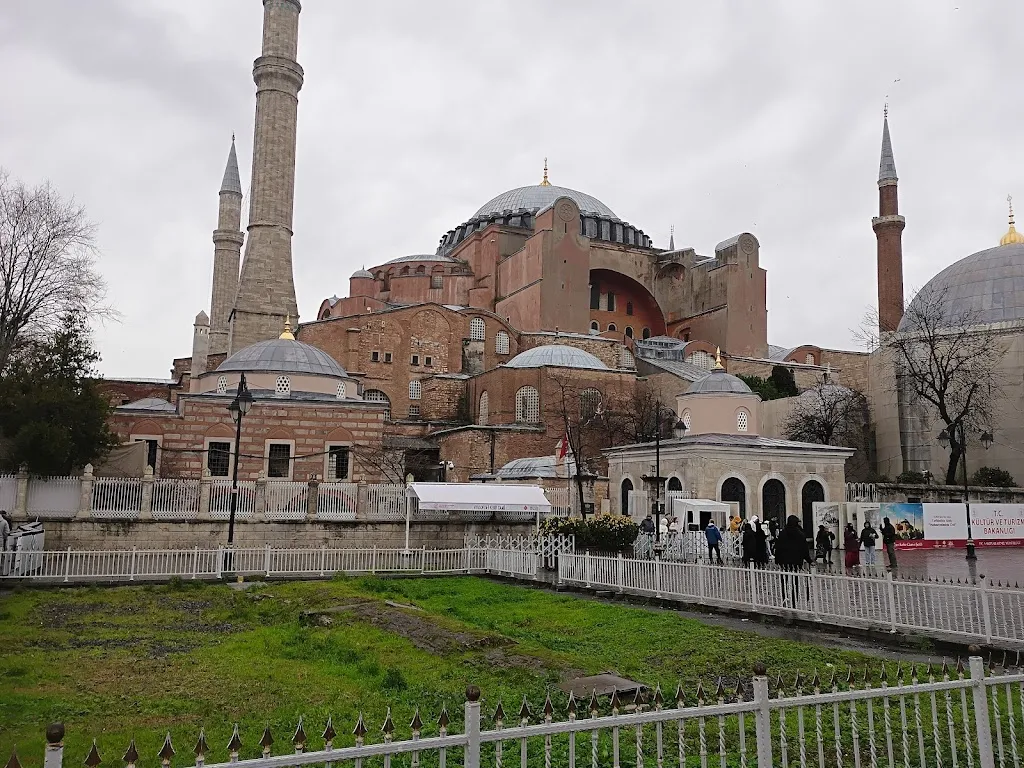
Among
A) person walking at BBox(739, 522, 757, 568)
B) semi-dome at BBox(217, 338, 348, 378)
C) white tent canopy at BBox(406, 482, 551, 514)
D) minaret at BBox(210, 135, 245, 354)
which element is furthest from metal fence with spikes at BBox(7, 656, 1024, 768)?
minaret at BBox(210, 135, 245, 354)

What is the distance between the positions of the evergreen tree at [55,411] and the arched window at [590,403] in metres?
15.9

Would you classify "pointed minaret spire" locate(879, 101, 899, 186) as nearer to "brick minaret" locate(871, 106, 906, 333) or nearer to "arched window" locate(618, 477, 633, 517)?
"brick minaret" locate(871, 106, 906, 333)

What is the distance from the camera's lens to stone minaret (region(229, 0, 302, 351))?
32.4 meters

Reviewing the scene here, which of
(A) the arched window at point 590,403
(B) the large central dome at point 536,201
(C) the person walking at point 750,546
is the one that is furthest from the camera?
(B) the large central dome at point 536,201

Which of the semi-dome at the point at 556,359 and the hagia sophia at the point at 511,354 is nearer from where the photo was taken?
the hagia sophia at the point at 511,354

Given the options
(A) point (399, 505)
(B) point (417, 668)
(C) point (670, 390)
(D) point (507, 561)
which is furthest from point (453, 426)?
(B) point (417, 668)

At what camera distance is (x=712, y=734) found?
5238mm

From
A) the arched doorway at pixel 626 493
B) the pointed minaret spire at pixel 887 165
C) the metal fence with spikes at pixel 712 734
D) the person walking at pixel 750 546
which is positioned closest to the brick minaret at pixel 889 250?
the pointed minaret spire at pixel 887 165

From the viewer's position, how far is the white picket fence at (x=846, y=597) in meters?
8.05

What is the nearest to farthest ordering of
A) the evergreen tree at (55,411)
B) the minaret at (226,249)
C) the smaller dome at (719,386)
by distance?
the evergreen tree at (55,411) < the smaller dome at (719,386) < the minaret at (226,249)

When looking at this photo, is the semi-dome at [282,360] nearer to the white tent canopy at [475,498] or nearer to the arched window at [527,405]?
the arched window at [527,405]

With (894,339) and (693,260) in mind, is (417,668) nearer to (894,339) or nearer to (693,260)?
(894,339)

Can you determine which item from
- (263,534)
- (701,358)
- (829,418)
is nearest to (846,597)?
(263,534)

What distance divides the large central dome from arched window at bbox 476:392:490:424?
17764 millimetres
